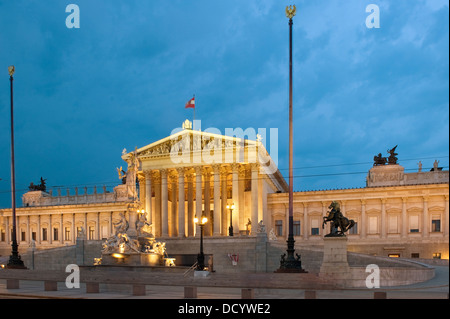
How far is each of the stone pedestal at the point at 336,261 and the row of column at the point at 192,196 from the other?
33.5m

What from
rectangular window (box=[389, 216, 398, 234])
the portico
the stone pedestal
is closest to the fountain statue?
the stone pedestal

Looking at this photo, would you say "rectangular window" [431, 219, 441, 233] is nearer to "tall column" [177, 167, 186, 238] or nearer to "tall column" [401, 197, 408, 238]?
"tall column" [401, 197, 408, 238]

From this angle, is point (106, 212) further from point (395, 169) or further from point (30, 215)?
point (395, 169)

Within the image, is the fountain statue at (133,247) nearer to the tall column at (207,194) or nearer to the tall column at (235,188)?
the tall column at (235,188)

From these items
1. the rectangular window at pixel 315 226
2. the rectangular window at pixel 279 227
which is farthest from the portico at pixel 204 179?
the rectangular window at pixel 315 226

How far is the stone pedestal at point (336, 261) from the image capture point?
24.0m

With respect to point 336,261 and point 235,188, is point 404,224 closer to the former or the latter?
point 235,188

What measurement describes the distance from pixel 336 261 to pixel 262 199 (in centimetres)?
3754

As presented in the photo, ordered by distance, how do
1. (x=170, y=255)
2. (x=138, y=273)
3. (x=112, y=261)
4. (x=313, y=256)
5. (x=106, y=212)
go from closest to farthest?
(x=138, y=273)
(x=112, y=261)
(x=313, y=256)
(x=170, y=255)
(x=106, y=212)

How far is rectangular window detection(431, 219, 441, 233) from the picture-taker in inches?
2239

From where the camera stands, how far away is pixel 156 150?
2534 inches

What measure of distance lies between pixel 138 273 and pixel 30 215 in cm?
5621
